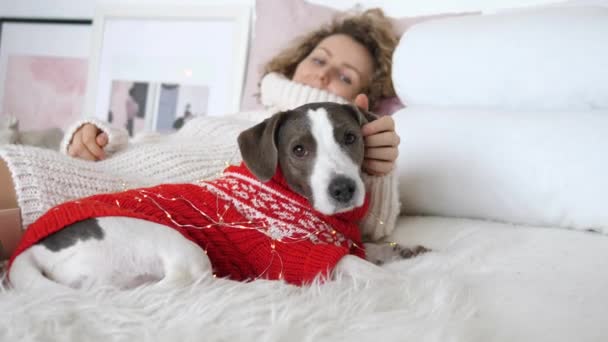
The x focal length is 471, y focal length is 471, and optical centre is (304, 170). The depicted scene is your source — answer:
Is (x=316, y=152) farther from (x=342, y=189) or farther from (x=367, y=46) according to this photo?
(x=367, y=46)

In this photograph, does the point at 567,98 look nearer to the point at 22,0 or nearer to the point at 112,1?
the point at 112,1

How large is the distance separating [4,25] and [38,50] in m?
0.34

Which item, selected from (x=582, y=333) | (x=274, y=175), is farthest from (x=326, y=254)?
(x=582, y=333)

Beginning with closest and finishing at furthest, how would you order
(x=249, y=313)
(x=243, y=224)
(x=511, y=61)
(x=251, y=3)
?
(x=249, y=313) < (x=243, y=224) < (x=511, y=61) < (x=251, y=3)

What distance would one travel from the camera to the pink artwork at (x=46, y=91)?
2.88 meters

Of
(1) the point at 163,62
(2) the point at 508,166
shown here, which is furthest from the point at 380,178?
(1) the point at 163,62

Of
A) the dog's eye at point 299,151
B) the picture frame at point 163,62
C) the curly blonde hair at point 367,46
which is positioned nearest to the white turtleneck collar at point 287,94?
the curly blonde hair at point 367,46

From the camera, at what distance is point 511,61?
1276mm

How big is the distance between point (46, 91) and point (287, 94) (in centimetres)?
193

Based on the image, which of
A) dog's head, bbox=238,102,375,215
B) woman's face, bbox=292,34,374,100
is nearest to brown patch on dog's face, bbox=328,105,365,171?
dog's head, bbox=238,102,375,215

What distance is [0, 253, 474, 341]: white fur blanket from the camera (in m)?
0.61

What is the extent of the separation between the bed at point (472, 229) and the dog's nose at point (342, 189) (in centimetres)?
17

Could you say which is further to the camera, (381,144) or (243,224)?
(381,144)

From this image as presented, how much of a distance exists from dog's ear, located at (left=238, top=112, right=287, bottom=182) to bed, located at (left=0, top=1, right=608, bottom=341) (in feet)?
0.99
